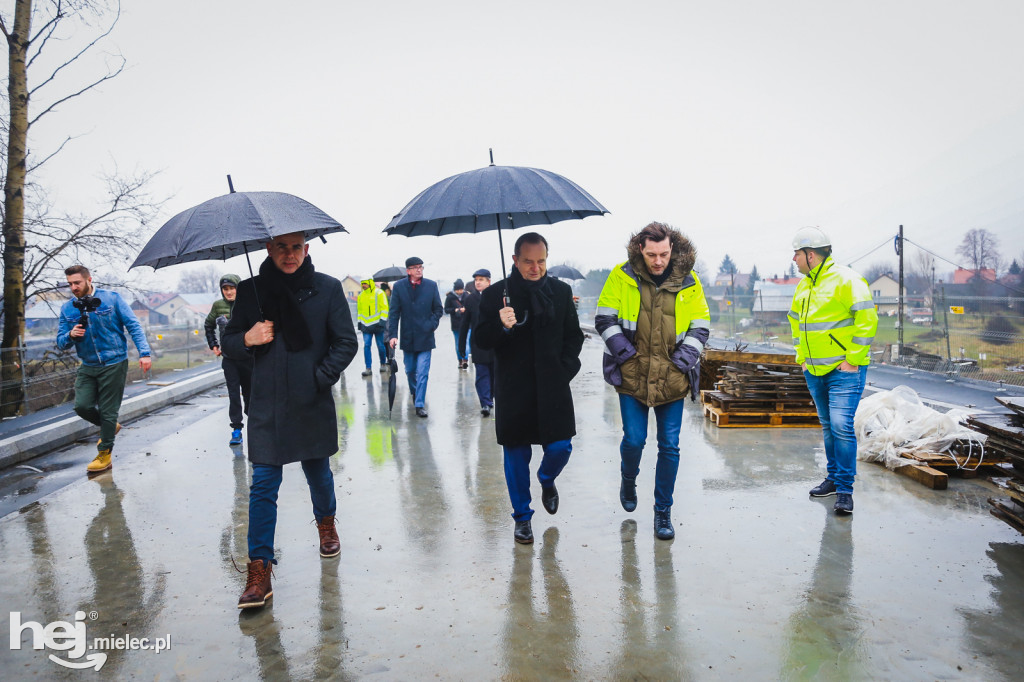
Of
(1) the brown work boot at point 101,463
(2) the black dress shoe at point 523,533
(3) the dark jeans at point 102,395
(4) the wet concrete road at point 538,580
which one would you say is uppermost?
(3) the dark jeans at point 102,395

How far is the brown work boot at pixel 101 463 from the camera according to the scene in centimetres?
634

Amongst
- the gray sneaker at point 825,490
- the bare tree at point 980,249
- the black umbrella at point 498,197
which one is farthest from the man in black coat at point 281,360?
the bare tree at point 980,249

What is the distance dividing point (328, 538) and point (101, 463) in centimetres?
368

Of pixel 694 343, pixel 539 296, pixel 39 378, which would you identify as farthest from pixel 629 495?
pixel 39 378

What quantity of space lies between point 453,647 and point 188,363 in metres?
18.7

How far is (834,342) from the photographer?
483cm

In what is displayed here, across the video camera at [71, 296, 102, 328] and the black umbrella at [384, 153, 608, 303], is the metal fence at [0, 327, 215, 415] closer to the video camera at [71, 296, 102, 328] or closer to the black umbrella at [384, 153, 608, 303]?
the video camera at [71, 296, 102, 328]

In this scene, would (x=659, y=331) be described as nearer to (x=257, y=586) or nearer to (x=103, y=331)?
(x=257, y=586)

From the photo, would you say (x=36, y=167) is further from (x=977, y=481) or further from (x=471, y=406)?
(x=977, y=481)

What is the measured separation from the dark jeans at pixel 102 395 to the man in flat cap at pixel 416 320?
3335 mm

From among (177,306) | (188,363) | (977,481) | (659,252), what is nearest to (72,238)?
(188,363)

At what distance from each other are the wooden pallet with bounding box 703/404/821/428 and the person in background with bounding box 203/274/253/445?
17.9ft

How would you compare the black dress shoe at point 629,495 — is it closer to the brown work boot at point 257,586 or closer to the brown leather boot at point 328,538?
the brown leather boot at point 328,538

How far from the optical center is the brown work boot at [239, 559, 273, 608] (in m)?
3.40
